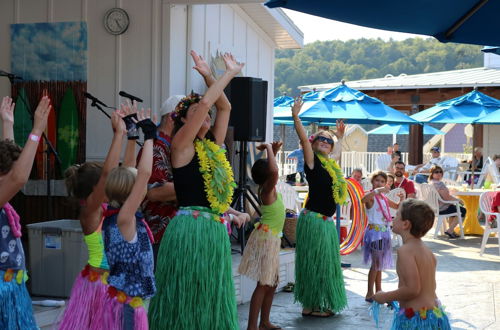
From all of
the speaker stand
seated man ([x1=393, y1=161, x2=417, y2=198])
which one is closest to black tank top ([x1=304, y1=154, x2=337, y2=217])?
the speaker stand

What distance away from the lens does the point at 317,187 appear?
6.02 m

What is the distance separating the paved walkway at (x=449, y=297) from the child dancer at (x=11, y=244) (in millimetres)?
2619

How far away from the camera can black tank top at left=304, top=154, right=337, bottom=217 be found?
602 cm

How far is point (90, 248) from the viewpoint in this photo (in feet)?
12.5

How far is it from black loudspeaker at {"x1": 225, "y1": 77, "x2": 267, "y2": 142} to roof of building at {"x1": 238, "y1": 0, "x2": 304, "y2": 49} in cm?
138

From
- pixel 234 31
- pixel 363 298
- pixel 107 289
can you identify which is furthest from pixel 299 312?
pixel 234 31

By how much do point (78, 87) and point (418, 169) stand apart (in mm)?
10751

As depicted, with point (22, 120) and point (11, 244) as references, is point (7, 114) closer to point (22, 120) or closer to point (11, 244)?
point (11, 244)

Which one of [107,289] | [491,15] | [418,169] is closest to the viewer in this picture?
[107,289]

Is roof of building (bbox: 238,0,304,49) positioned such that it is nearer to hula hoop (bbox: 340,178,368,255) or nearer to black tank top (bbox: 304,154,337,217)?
hula hoop (bbox: 340,178,368,255)

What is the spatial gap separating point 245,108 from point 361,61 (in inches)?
2485

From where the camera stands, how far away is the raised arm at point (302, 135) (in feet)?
18.7

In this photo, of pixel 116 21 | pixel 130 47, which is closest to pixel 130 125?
pixel 130 47

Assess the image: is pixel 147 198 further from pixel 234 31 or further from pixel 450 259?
pixel 450 259
